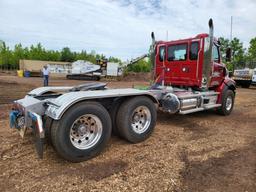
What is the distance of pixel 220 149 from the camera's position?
4422 mm

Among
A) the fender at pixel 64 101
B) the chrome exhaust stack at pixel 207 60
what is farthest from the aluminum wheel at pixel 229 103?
the fender at pixel 64 101

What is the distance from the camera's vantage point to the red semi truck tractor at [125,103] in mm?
3520

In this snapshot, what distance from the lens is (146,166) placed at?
11.7 feet

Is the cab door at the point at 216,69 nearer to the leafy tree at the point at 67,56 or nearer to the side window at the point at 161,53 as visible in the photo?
the side window at the point at 161,53

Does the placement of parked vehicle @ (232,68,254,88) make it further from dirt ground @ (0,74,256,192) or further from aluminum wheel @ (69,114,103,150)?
aluminum wheel @ (69,114,103,150)

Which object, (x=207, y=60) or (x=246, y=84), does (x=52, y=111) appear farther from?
(x=246, y=84)

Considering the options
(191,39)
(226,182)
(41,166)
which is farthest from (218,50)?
(41,166)

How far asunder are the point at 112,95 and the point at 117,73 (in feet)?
92.2

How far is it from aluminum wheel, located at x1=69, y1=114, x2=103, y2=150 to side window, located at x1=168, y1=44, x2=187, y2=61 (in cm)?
424

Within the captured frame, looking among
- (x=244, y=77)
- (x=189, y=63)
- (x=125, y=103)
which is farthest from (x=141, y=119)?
(x=244, y=77)

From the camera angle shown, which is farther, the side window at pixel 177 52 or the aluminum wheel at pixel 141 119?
the side window at pixel 177 52

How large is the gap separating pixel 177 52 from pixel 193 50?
1.99 feet

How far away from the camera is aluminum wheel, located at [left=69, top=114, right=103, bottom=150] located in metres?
3.74

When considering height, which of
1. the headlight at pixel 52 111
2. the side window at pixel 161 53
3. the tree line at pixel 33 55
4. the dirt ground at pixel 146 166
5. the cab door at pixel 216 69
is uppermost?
the tree line at pixel 33 55
